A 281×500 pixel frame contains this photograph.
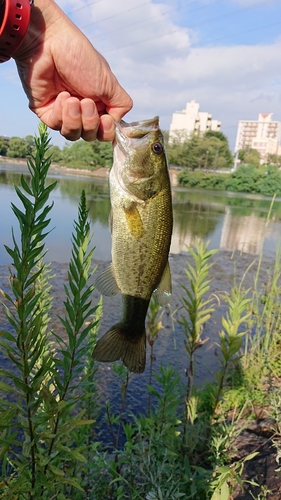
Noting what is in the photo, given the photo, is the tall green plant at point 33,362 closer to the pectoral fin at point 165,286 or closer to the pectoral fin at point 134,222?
the pectoral fin at point 134,222

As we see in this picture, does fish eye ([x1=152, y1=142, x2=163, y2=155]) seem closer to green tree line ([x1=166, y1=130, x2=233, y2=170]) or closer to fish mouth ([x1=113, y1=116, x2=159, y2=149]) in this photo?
fish mouth ([x1=113, y1=116, x2=159, y2=149])

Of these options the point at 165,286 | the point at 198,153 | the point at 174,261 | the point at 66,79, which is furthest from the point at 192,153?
the point at 165,286

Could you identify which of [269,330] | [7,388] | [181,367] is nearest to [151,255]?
[7,388]

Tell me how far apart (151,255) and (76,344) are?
0.84 meters

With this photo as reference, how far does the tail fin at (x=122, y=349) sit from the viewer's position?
2111 millimetres

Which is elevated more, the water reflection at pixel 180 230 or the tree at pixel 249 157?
the tree at pixel 249 157

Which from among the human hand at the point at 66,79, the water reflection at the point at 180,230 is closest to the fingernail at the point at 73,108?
the human hand at the point at 66,79

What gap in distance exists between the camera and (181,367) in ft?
18.3

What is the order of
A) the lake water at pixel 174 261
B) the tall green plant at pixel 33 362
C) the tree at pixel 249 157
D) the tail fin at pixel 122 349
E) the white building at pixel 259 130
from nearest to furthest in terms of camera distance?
the tall green plant at pixel 33 362, the tail fin at pixel 122 349, the lake water at pixel 174 261, the tree at pixel 249 157, the white building at pixel 259 130

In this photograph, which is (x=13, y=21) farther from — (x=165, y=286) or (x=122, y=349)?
(x=122, y=349)

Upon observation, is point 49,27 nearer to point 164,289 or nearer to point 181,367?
point 164,289

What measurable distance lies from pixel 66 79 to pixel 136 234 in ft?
3.57

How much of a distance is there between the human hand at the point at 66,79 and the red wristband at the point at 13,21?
414mm

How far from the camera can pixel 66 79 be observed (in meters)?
2.40
